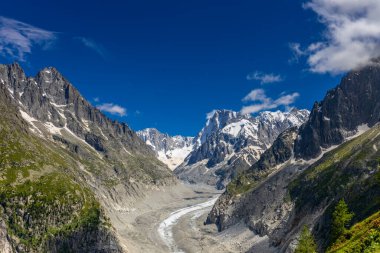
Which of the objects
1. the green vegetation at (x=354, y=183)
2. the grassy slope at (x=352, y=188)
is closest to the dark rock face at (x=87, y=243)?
the grassy slope at (x=352, y=188)

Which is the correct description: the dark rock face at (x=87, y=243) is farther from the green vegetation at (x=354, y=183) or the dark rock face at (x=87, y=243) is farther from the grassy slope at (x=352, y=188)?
the green vegetation at (x=354, y=183)

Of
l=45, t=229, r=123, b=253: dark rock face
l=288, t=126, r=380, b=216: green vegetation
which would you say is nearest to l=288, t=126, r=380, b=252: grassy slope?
l=288, t=126, r=380, b=216: green vegetation

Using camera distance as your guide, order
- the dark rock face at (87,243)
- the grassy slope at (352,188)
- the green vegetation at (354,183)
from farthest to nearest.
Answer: the dark rock face at (87,243) < the green vegetation at (354,183) < the grassy slope at (352,188)

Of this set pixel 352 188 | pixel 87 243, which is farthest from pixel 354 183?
pixel 87 243

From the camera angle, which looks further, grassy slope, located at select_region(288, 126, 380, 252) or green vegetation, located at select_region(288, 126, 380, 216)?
green vegetation, located at select_region(288, 126, 380, 216)

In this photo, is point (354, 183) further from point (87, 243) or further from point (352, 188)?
point (87, 243)

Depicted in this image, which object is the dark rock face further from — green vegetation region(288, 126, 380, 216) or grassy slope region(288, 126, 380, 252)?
green vegetation region(288, 126, 380, 216)

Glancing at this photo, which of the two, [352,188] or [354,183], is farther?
[354,183]

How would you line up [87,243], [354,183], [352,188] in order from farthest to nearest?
[87,243], [354,183], [352,188]

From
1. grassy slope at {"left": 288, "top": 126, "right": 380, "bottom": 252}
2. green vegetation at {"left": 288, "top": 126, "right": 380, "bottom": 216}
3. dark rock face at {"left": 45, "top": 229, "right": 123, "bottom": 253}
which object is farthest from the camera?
dark rock face at {"left": 45, "top": 229, "right": 123, "bottom": 253}

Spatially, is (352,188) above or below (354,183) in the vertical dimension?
below

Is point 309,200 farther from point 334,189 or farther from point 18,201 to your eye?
point 18,201

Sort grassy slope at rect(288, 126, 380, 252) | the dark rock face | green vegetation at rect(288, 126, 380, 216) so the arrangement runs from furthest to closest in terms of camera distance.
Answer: the dark rock face, green vegetation at rect(288, 126, 380, 216), grassy slope at rect(288, 126, 380, 252)

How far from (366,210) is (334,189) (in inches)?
2191
